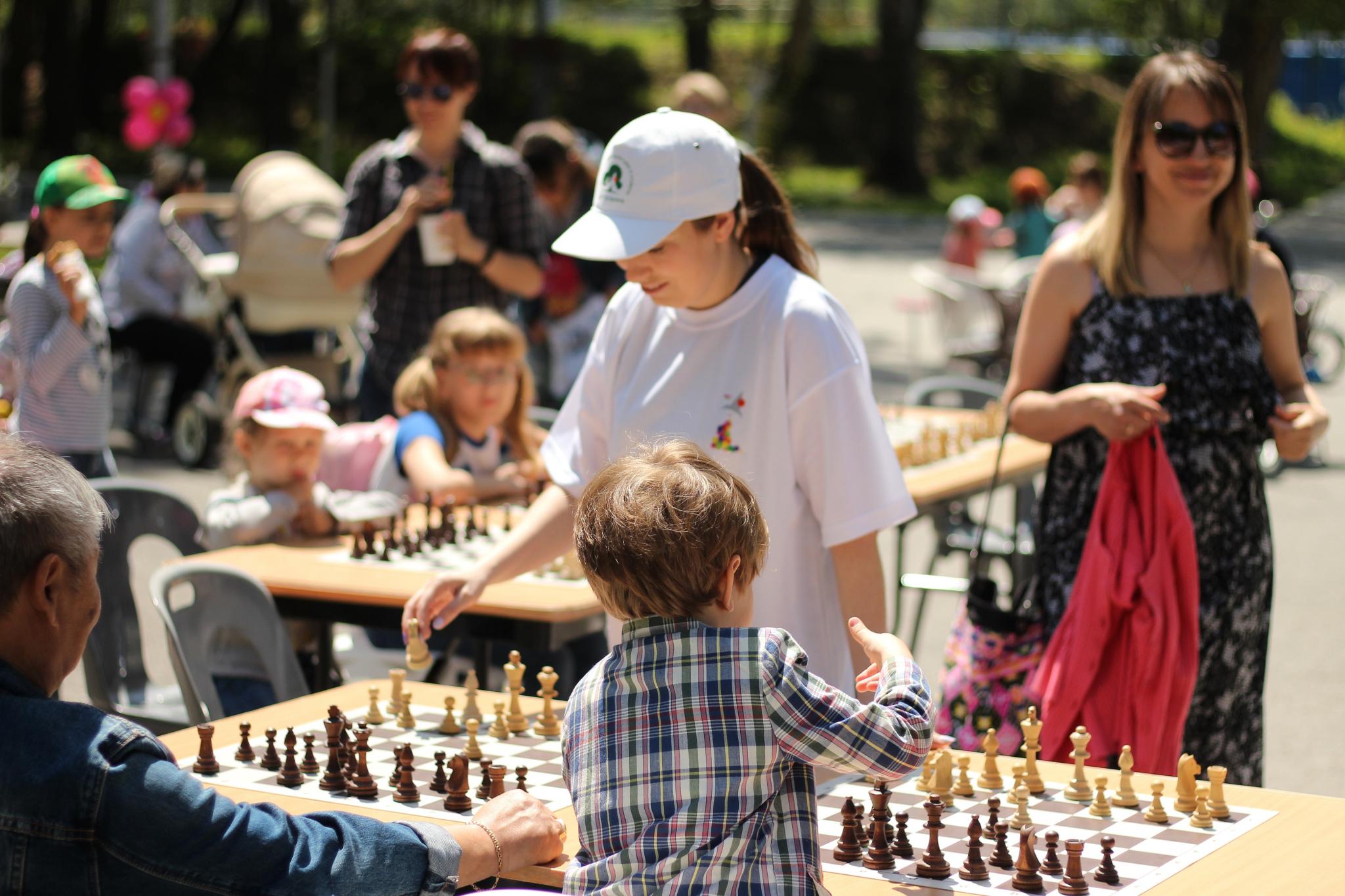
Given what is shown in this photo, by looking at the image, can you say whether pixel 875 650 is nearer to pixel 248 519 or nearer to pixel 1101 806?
pixel 1101 806

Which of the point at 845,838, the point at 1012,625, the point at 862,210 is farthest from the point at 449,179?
the point at 862,210

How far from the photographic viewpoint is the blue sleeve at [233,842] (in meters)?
2.07

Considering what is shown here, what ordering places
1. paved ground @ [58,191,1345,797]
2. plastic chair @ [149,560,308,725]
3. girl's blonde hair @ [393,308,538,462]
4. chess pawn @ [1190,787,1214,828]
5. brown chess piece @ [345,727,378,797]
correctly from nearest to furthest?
1. chess pawn @ [1190,787,1214,828]
2. brown chess piece @ [345,727,378,797]
3. plastic chair @ [149,560,308,725]
4. girl's blonde hair @ [393,308,538,462]
5. paved ground @ [58,191,1345,797]

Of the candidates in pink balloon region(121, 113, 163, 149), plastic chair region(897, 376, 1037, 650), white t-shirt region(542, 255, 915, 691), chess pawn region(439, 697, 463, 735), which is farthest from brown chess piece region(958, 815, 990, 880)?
pink balloon region(121, 113, 163, 149)

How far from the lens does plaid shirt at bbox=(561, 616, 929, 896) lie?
2.22 metres

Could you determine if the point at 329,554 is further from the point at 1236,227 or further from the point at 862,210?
the point at 862,210

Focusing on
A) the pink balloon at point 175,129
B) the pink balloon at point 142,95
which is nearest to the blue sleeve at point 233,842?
the pink balloon at point 175,129

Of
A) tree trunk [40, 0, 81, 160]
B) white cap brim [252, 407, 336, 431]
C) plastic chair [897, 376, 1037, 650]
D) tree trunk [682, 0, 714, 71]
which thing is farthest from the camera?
tree trunk [682, 0, 714, 71]

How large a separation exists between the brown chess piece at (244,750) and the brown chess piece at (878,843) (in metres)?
1.11

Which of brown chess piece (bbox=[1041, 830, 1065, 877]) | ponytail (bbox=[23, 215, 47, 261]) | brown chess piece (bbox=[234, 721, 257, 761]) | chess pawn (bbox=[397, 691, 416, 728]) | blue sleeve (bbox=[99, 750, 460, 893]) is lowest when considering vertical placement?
chess pawn (bbox=[397, 691, 416, 728])

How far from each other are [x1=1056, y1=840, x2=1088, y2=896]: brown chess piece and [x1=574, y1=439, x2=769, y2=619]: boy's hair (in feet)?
1.99

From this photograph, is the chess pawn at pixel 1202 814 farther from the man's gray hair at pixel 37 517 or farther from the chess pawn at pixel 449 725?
the man's gray hair at pixel 37 517

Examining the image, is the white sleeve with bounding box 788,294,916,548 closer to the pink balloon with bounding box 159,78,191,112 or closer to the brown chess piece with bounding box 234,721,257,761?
the brown chess piece with bounding box 234,721,257,761

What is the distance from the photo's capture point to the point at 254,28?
133 feet
